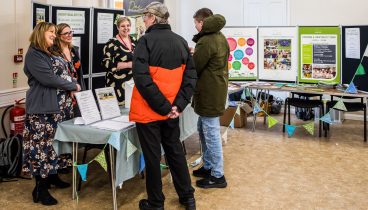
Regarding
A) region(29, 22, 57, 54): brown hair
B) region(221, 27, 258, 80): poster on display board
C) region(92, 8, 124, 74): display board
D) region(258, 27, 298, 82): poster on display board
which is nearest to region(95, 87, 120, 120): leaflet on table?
region(29, 22, 57, 54): brown hair

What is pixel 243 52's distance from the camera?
5.56m

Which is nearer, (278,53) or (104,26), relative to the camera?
(104,26)

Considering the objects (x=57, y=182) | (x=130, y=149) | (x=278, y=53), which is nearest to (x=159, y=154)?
(x=130, y=149)

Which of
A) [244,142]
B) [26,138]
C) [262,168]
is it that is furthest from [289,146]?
[26,138]

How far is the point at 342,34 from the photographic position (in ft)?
16.8

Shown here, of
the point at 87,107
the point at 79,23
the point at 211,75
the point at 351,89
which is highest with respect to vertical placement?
the point at 79,23

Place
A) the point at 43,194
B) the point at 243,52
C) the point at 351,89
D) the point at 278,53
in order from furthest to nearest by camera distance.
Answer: the point at 243,52 < the point at 278,53 < the point at 351,89 < the point at 43,194

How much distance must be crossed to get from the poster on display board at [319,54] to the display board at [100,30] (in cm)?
250

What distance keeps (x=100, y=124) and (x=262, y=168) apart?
187 cm

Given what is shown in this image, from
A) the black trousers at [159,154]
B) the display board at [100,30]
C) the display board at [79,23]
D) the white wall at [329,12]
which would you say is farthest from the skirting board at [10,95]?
the white wall at [329,12]

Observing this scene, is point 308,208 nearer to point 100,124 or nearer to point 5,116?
point 100,124

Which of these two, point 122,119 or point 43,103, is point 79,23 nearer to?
point 43,103

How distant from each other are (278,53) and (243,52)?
1.58 feet

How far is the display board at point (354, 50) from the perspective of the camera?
16.5ft
